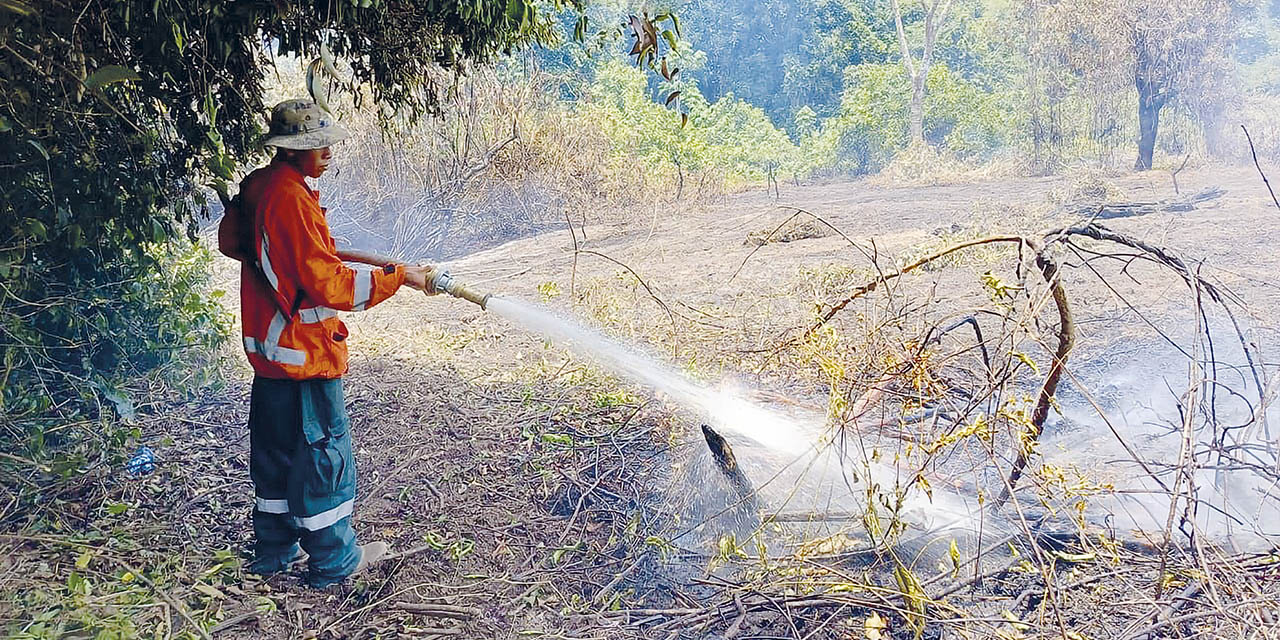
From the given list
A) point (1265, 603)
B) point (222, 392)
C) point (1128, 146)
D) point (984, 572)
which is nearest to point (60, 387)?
point (222, 392)

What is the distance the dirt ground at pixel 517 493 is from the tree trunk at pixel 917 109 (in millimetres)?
8795

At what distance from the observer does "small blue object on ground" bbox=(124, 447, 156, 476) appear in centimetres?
390

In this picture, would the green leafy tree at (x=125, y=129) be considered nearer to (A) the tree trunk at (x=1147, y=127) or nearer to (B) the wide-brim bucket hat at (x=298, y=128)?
(B) the wide-brim bucket hat at (x=298, y=128)

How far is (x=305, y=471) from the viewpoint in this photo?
9.91ft

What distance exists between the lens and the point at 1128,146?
13.5 metres

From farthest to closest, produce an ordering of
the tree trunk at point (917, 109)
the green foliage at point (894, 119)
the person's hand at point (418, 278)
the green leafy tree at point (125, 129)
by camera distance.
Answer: the tree trunk at point (917, 109)
the green foliage at point (894, 119)
the person's hand at point (418, 278)
the green leafy tree at point (125, 129)

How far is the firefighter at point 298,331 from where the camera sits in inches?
111

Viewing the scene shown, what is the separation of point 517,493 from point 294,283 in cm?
172

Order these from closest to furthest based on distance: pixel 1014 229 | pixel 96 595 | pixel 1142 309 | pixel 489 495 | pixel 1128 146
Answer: pixel 96 595 → pixel 489 495 → pixel 1142 309 → pixel 1014 229 → pixel 1128 146

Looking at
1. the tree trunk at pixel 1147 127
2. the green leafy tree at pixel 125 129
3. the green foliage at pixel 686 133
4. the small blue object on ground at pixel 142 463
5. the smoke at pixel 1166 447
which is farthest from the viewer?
the green foliage at pixel 686 133

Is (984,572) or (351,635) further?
(984,572)

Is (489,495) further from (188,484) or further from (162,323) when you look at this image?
(162,323)

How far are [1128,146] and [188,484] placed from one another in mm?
14564

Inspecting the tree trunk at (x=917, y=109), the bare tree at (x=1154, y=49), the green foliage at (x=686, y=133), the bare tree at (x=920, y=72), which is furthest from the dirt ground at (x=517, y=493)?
the bare tree at (x=920, y=72)
